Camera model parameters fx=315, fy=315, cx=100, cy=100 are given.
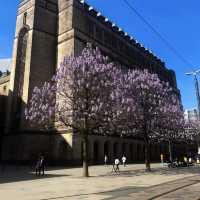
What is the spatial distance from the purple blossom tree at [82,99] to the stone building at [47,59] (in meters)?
20.0

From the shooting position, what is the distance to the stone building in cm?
5069

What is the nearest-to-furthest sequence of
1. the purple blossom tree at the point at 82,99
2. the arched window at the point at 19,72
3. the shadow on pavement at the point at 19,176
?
the shadow on pavement at the point at 19,176 < the purple blossom tree at the point at 82,99 < the arched window at the point at 19,72

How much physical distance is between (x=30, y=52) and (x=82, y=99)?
93.4ft

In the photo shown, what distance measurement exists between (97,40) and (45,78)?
1354 centimetres

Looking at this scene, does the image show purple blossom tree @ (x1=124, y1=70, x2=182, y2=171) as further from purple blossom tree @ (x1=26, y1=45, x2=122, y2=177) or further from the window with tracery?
the window with tracery

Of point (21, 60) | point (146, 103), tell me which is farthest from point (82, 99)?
point (21, 60)

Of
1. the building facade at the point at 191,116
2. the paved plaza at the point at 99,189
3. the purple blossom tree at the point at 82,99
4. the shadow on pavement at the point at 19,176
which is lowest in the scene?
the paved plaza at the point at 99,189

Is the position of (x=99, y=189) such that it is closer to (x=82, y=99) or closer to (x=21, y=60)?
(x=82, y=99)

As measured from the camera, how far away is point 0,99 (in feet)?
204

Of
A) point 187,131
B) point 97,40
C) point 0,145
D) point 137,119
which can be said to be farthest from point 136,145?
point 137,119

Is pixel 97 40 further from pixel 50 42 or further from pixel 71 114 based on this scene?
pixel 71 114

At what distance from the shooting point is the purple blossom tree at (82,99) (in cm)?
2875

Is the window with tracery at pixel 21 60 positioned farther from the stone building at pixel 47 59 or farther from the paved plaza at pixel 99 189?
the paved plaza at pixel 99 189

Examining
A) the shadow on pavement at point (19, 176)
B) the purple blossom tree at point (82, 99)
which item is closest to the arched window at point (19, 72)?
the shadow on pavement at point (19, 176)
